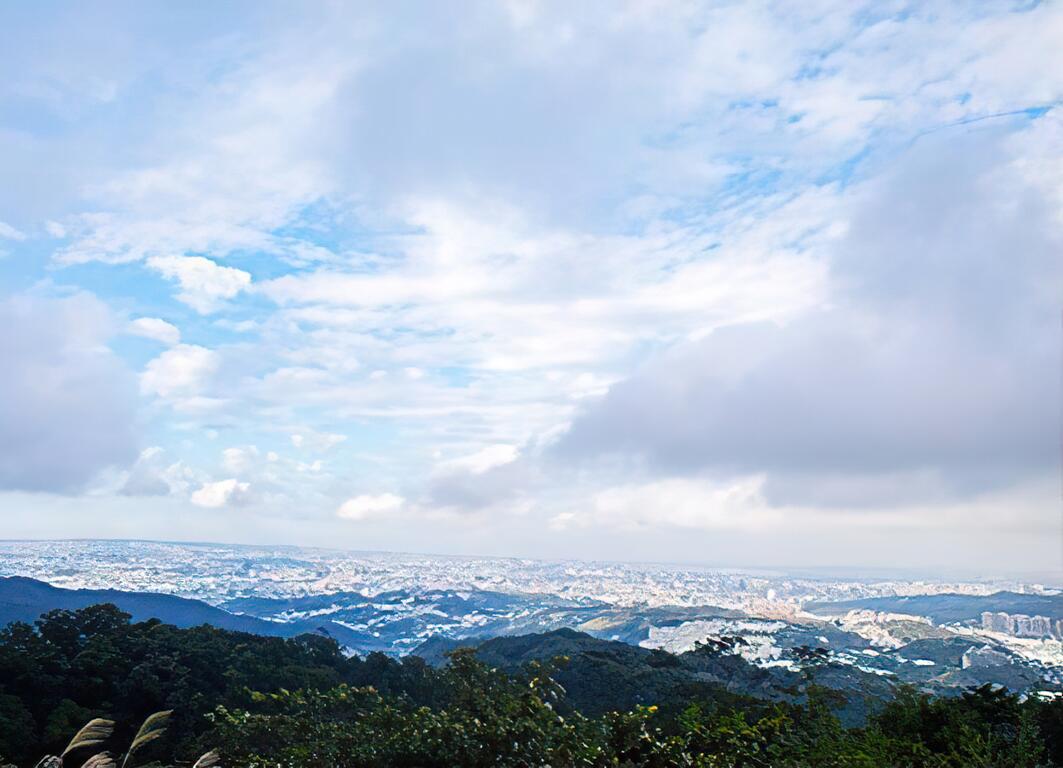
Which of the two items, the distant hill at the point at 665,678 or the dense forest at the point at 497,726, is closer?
the dense forest at the point at 497,726

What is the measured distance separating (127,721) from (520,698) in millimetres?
46190

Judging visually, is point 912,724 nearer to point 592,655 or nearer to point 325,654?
point 325,654

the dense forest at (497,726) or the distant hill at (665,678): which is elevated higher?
the dense forest at (497,726)

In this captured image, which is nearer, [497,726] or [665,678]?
[497,726]

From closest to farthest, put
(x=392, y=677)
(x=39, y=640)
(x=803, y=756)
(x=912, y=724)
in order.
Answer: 1. (x=803, y=756)
2. (x=912, y=724)
3. (x=39, y=640)
4. (x=392, y=677)

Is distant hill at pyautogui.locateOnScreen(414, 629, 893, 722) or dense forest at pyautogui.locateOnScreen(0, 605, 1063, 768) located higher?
dense forest at pyautogui.locateOnScreen(0, 605, 1063, 768)

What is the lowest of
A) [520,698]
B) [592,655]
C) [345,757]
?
[592,655]

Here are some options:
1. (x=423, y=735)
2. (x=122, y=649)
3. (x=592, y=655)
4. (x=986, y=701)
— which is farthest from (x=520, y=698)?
(x=592, y=655)

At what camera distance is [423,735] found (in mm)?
15938

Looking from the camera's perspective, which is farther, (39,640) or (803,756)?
(39,640)

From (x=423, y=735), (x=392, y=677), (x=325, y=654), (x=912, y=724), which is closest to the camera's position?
(x=423, y=735)

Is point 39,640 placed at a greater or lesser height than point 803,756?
lesser

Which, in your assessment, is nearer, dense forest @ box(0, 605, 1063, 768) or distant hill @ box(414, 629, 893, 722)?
dense forest @ box(0, 605, 1063, 768)

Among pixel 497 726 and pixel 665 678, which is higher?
pixel 497 726
